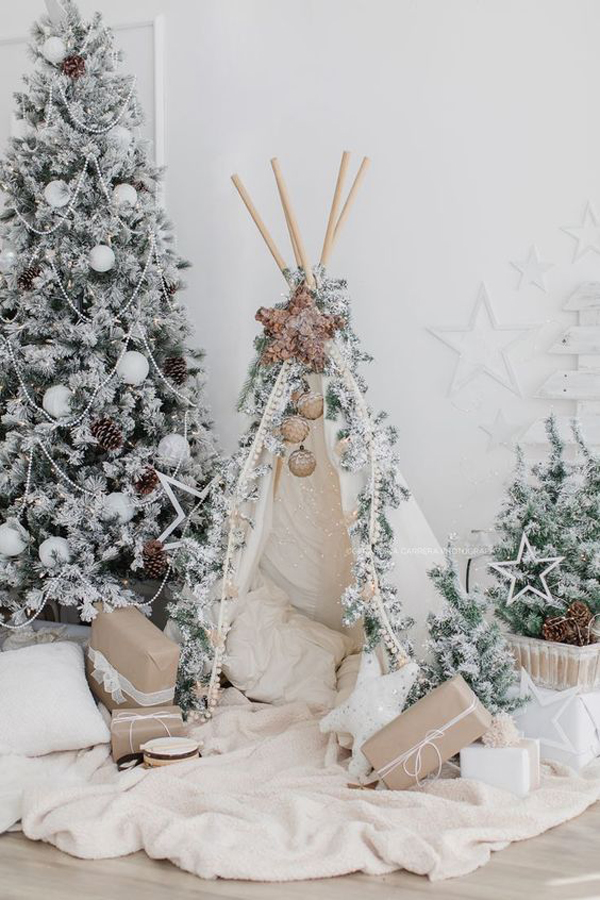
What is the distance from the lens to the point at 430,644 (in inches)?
106

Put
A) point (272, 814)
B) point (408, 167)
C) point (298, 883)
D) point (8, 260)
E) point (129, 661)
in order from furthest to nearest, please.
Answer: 1. point (408, 167)
2. point (8, 260)
3. point (129, 661)
4. point (272, 814)
5. point (298, 883)

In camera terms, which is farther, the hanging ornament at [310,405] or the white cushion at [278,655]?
the white cushion at [278,655]

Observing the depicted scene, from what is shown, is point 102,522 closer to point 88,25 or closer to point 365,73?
point 88,25

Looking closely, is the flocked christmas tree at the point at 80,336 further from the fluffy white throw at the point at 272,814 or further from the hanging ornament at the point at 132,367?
the fluffy white throw at the point at 272,814

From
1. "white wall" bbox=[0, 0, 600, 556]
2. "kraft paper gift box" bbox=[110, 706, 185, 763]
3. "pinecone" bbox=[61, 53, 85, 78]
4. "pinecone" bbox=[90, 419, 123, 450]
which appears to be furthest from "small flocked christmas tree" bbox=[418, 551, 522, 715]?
"pinecone" bbox=[61, 53, 85, 78]

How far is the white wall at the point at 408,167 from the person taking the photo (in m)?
3.35

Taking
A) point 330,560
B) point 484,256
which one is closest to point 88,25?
point 484,256

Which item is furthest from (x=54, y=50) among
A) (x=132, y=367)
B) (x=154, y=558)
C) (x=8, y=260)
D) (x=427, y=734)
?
(x=427, y=734)

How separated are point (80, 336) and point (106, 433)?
33cm

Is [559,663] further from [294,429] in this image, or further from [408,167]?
[408,167]

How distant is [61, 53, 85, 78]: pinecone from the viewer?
3.08 metres

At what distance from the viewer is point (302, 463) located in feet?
9.65

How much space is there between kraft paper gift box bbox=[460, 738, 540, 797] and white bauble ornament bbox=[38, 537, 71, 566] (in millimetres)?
1392

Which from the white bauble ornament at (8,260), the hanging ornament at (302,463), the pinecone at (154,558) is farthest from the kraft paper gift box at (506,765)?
the white bauble ornament at (8,260)
